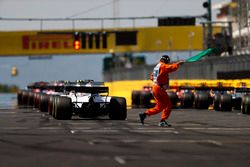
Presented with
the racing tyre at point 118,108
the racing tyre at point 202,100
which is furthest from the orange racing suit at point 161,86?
the racing tyre at point 202,100

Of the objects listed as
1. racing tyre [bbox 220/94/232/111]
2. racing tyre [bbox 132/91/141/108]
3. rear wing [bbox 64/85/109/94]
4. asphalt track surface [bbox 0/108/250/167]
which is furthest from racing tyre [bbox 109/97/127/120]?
racing tyre [bbox 132/91/141/108]

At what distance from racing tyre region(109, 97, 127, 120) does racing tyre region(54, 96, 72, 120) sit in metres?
1.33

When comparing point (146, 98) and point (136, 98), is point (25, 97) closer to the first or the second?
point (136, 98)

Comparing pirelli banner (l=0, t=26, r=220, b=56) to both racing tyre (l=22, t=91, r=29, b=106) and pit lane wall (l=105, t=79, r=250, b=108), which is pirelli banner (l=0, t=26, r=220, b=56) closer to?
pit lane wall (l=105, t=79, r=250, b=108)

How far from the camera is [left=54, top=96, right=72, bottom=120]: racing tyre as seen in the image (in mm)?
23016

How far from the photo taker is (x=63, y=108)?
914 inches

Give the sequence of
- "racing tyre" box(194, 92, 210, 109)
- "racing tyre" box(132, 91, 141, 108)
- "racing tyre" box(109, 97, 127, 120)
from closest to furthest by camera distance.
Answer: "racing tyre" box(109, 97, 127, 120) → "racing tyre" box(194, 92, 210, 109) → "racing tyre" box(132, 91, 141, 108)

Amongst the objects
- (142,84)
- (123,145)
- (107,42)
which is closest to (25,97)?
(142,84)

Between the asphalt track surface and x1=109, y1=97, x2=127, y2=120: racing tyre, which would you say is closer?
the asphalt track surface

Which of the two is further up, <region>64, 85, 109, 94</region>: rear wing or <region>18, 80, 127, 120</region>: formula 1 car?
<region>64, 85, 109, 94</region>: rear wing

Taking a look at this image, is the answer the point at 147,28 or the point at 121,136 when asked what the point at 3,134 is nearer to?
the point at 121,136

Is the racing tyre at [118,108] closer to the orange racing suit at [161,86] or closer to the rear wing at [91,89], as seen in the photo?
the rear wing at [91,89]

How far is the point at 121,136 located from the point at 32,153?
414 cm

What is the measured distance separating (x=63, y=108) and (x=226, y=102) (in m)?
10.1
